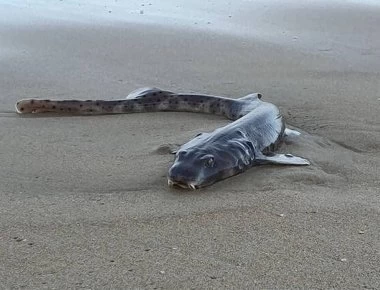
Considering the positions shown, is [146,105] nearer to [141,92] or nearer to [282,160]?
[141,92]

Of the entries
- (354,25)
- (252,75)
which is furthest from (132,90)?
(354,25)

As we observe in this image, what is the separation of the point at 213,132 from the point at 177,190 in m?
0.79

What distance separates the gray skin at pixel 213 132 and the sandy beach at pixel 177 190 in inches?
3.6

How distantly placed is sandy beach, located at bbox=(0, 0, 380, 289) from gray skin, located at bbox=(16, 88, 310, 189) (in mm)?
91

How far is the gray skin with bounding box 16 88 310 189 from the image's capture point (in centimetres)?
428

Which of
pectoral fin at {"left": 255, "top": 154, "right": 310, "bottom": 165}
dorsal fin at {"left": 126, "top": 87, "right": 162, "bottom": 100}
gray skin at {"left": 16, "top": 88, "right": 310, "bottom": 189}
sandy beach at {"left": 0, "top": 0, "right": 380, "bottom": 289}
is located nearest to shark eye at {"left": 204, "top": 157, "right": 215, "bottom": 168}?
gray skin at {"left": 16, "top": 88, "right": 310, "bottom": 189}

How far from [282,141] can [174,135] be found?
33.1 inches

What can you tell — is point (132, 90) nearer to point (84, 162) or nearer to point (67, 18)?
point (84, 162)

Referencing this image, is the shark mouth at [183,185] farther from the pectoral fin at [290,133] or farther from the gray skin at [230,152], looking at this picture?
the pectoral fin at [290,133]

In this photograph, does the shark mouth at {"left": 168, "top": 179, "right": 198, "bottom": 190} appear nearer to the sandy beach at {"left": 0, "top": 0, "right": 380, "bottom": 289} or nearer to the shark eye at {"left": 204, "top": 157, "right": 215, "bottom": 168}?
the sandy beach at {"left": 0, "top": 0, "right": 380, "bottom": 289}

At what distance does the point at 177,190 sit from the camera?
4.18 m

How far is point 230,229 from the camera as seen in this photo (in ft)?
11.9

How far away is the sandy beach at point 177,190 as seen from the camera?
321 centimetres

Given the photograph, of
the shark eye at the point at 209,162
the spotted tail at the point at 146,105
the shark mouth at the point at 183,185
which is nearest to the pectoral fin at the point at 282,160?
the shark eye at the point at 209,162
